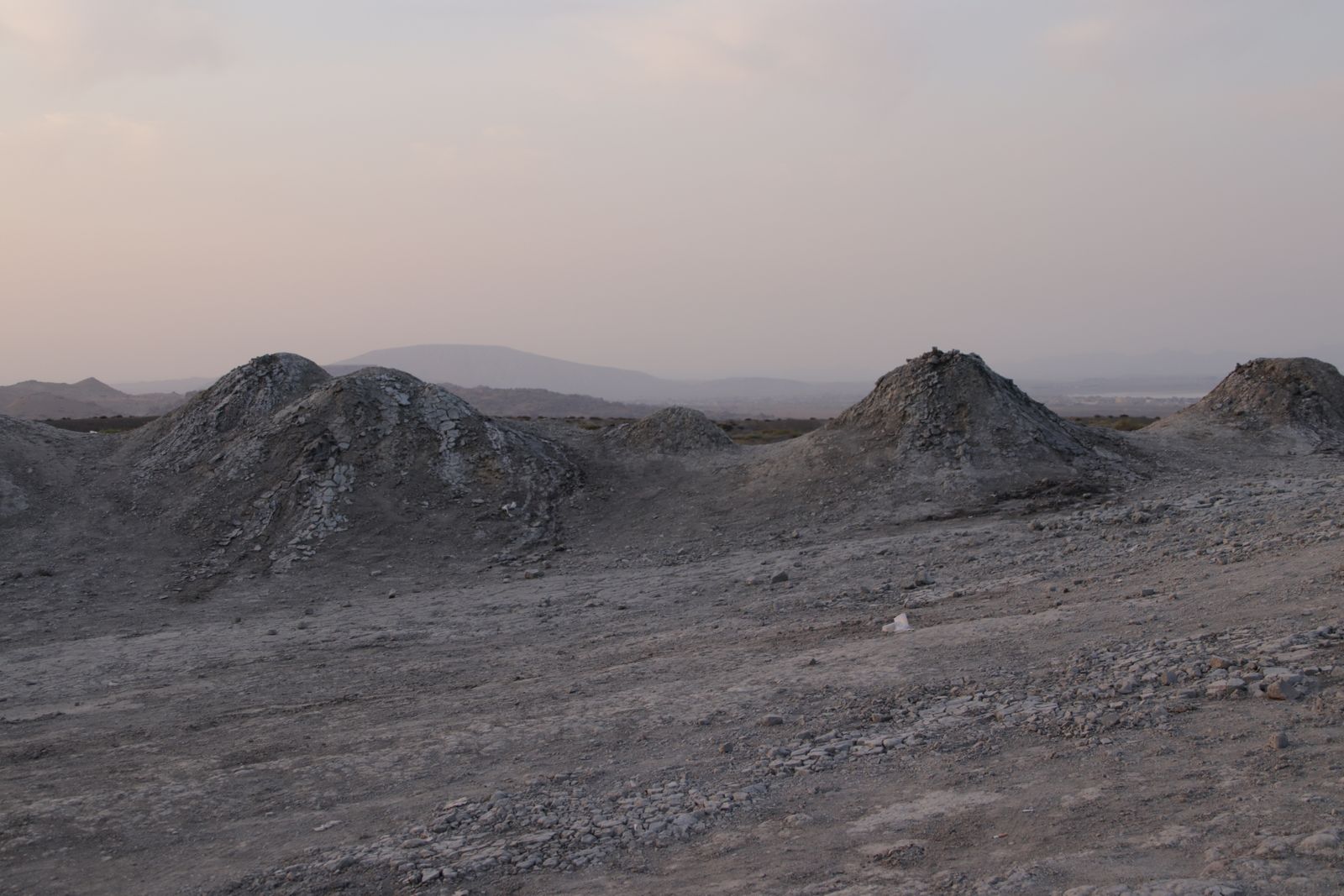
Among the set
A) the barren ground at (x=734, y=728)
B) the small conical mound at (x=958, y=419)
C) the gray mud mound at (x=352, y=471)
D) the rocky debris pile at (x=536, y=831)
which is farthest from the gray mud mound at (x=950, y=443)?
the rocky debris pile at (x=536, y=831)

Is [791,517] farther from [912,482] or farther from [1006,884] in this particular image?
[1006,884]

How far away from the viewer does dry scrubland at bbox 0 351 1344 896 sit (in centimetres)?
629

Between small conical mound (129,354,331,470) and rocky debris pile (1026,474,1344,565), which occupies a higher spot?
small conical mound (129,354,331,470)

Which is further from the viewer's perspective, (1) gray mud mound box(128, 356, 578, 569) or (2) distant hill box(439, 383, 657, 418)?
(2) distant hill box(439, 383, 657, 418)

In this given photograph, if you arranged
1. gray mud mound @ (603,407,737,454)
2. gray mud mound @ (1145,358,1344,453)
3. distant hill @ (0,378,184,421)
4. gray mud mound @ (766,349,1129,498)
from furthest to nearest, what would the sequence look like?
1. distant hill @ (0,378,184,421)
2. gray mud mound @ (1145,358,1344,453)
3. gray mud mound @ (603,407,737,454)
4. gray mud mound @ (766,349,1129,498)

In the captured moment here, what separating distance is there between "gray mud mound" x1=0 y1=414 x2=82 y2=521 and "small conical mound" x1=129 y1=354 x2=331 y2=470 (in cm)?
160

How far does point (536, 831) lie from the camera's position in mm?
6793

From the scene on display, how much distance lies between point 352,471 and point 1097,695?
54.2 feet

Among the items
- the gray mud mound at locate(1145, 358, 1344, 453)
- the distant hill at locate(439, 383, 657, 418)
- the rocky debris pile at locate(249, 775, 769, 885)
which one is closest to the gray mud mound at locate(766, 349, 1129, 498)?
the gray mud mound at locate(1145, 358, 1344, 453)

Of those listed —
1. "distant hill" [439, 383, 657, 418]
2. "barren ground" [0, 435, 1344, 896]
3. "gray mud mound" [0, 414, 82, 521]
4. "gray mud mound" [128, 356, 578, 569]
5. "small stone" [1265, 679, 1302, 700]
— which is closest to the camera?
"barren ground" [0, 435, 1344, 896]

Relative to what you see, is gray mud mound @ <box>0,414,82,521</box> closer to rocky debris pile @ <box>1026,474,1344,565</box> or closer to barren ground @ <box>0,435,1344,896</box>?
barren ground @ <box>0,435,1344,896</box>

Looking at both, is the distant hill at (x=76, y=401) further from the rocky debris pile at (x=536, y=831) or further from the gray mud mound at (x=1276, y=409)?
the rocky debris pile at (x=536, y=831)

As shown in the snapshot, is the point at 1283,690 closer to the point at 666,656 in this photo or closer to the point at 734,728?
the point at 734,728

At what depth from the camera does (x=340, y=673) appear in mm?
11742
